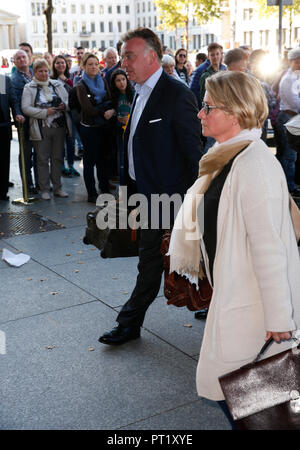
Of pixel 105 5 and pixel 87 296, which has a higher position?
pixel 105 5

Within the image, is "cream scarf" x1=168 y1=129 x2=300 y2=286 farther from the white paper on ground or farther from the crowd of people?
the white paper on ground

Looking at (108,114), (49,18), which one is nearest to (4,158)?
(108,114)

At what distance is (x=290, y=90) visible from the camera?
902 cm

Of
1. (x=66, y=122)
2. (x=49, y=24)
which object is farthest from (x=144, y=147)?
(x=49, y=24)

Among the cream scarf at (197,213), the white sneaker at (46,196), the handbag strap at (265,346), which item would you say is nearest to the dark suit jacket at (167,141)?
the cream scarf at (197,213)

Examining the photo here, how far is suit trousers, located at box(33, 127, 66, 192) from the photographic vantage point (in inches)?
379

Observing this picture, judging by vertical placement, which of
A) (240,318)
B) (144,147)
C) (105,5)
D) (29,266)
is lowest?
(29,266)

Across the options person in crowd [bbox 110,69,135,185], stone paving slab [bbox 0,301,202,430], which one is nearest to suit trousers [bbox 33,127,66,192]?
person in crowd [bbox 110,69,135,185]

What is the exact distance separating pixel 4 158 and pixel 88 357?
6231 millimetres

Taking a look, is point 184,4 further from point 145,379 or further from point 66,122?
point 145,379

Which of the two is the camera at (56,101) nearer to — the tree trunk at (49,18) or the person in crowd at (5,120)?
the person in crowd at (5,120)

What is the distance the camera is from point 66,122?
970cm

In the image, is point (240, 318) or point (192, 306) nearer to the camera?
point (240, 318)
